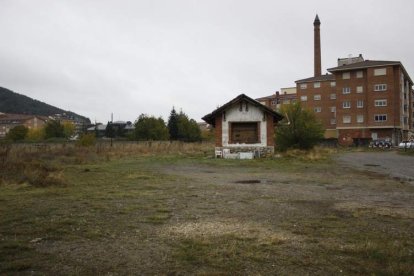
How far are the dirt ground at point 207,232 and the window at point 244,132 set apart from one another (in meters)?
18.9

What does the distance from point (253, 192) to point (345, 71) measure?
190 ft

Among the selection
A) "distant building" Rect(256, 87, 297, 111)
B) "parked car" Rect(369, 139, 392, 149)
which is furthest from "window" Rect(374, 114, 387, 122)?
"distant building" Rect(256, 87, 297, 111)

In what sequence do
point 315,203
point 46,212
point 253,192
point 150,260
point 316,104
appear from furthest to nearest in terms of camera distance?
point 316,104
point 253,192
point 315,203
point 46,212
point 150,260

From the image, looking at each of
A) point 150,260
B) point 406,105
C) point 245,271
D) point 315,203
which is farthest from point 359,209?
point 406,105

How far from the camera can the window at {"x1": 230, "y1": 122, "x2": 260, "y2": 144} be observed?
2989cm

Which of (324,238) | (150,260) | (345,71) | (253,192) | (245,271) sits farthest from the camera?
(345,71)

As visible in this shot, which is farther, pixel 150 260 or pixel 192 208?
pixel 192 208

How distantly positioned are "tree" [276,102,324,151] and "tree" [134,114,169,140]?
3202 centimetres

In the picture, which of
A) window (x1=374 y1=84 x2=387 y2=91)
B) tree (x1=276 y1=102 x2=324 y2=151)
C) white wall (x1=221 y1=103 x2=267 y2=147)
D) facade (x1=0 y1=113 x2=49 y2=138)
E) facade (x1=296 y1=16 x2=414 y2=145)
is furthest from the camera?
facade (x1=0 y1=113 x2=49 y2=138)

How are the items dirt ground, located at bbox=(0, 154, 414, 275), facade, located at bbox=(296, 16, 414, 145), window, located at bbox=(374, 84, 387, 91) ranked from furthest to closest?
window, located at bbox=(374, 84, 387, 91) → facade, located at bbox=(296, 16, 414, 145) → dirt ground, located at bbox=(0, 154, 414, 275)

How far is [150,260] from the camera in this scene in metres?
4.83

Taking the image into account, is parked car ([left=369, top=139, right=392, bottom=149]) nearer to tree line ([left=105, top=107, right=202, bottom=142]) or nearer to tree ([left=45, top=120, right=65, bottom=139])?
tree line ([left=105, top=107, right=202, bottom=142])

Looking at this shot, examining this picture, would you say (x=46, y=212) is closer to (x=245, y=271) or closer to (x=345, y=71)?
(x=245, y=271)

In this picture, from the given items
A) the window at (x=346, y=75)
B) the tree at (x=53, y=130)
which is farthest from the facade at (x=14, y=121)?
the window at (x=346, y=75)
